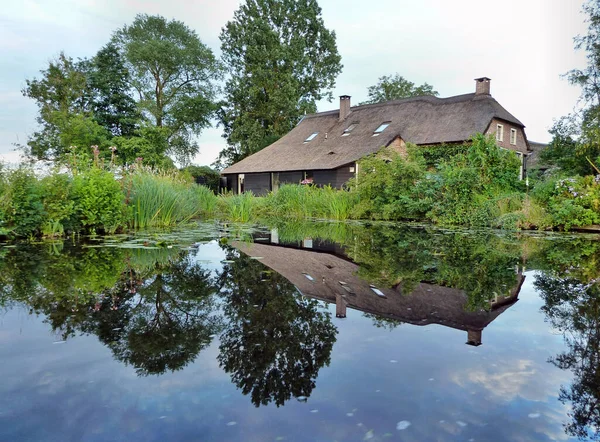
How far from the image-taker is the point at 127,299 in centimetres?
405

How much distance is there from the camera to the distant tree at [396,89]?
4262 cm

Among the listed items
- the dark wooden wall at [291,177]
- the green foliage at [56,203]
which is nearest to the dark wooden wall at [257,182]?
the dark wooden wall at [291,177]

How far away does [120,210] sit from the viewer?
30.0 ft

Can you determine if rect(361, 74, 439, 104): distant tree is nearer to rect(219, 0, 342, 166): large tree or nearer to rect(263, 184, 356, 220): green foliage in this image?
rect(219, 0, 342, 166): large tree

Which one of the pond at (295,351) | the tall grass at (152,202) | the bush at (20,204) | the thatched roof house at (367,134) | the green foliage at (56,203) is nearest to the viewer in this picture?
the pond at (295,351)

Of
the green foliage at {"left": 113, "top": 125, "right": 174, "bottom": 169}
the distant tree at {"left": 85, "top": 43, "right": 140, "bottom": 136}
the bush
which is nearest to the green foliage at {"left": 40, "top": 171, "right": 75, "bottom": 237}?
the bush

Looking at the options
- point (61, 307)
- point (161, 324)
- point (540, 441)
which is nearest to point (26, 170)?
point (61, 307)

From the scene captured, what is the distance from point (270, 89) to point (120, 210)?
26.5 m

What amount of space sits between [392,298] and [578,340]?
1.57 m

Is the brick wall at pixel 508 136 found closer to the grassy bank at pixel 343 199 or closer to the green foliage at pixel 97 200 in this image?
the grassy bank at pixel 343 199

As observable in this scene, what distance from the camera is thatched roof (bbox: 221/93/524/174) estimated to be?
23.4 meters

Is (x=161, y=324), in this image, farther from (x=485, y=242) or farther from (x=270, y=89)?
(x=270, y=89)

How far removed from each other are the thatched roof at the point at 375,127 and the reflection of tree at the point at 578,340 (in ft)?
57.7

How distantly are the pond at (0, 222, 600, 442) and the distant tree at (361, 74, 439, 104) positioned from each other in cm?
3933
